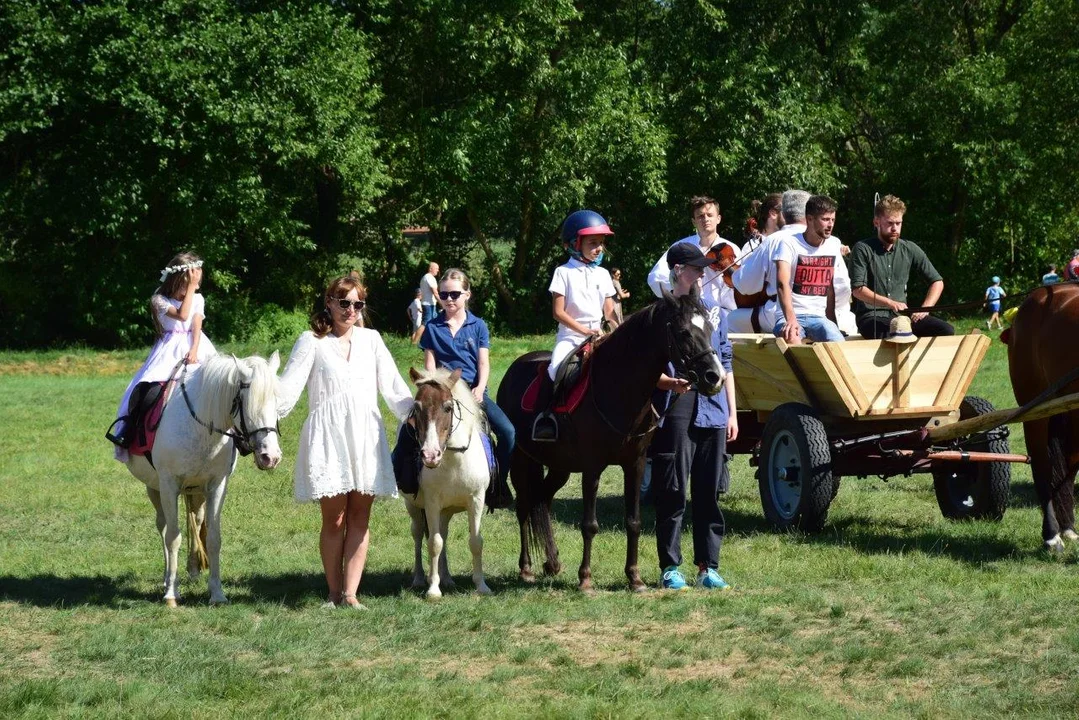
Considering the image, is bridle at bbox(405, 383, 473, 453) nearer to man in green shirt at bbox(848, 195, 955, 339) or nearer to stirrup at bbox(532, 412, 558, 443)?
stirrup at bbox(532, 412, 558, 443)

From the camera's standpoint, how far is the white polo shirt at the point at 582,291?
28.8ft

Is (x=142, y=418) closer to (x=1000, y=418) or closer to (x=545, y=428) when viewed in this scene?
(x=545, y=428)

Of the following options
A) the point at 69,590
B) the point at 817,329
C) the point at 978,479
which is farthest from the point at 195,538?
the point at 978,479

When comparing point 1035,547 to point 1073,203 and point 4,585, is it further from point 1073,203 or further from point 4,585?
point 1073,203

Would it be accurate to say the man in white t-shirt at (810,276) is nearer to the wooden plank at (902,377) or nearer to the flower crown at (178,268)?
the wooden plank at (902,377)

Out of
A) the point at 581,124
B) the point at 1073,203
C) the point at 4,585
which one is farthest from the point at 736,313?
the point at 1073,203

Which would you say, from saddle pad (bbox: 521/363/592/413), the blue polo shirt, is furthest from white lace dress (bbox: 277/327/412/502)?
saddle pad (bbox: 521/363/592/413)

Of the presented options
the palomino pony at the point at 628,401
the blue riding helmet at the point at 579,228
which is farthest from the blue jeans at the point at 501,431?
the blue riding helmet at the point at 579,228

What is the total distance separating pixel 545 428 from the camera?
860 centimetres

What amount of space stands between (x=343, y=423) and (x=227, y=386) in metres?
0.81

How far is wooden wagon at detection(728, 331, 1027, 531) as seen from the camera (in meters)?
10.0

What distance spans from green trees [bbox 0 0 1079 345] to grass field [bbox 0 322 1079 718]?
19.3 m

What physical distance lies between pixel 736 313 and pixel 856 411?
77.3 inches

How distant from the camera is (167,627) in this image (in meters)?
7.91
